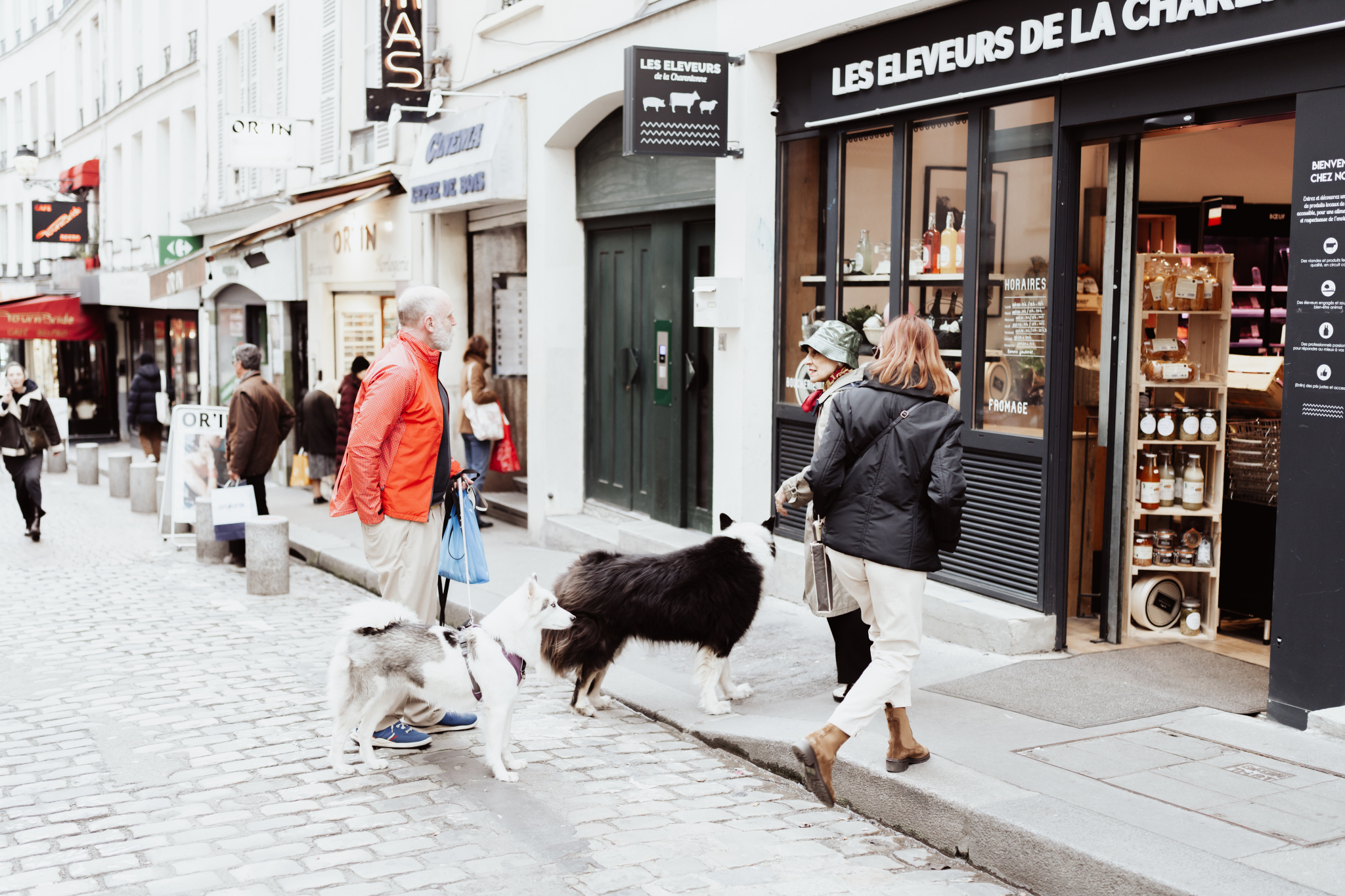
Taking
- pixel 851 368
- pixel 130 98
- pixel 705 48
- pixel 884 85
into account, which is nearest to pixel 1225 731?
pixel 851 368

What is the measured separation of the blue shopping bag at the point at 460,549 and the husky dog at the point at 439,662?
61cm

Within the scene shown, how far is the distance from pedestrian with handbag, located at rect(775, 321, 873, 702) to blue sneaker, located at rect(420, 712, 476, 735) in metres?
1.76

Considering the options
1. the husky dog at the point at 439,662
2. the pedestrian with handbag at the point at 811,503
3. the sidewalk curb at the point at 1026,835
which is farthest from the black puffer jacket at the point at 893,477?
the husky dog at the point at 439,662

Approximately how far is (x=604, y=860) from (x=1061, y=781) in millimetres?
1789

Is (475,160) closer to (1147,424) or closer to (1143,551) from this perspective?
(1147,424)

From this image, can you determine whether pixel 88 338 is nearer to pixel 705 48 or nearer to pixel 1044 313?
pixel 705 48

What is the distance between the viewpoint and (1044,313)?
7031 mm

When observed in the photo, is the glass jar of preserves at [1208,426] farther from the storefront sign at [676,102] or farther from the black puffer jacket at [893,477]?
the storefront sign at [676,102]

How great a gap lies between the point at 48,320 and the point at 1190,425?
955 inches

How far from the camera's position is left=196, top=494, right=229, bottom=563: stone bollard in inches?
451

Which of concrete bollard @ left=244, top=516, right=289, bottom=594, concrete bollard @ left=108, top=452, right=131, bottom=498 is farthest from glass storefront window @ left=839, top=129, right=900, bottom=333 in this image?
concrete bollard @ left=108, top=452, right=131, bottom=498

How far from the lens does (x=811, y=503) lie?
564 centimetres

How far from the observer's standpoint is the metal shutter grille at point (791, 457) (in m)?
8.96

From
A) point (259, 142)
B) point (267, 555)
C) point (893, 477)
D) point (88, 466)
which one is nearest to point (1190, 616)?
point (893, 477)
